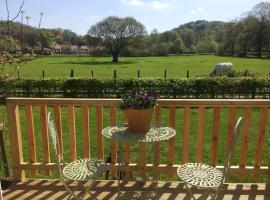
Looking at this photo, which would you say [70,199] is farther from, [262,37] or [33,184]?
[262,37]

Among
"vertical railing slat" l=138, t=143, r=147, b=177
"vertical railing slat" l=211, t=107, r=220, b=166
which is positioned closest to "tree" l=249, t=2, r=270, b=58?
"vertical railing slat" l=211, t=107, r=220, b=166

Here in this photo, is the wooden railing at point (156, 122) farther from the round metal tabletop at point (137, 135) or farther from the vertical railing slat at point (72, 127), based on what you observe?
the round metal tabletop at point (137, 135)

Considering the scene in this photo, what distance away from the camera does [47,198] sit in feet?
10.9

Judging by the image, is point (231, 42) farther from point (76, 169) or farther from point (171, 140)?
point (76, 169)

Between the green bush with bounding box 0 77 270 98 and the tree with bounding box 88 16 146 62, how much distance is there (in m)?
39.0

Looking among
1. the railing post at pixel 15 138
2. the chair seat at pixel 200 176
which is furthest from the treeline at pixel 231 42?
the chair seat at pixel 200 176

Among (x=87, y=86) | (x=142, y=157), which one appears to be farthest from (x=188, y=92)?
(x=142, y=157)

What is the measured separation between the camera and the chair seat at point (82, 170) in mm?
2756

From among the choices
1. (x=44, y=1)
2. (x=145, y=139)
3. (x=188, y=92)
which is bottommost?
(x=188, y=92)

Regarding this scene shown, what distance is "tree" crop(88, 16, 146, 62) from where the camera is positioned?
52469 mm

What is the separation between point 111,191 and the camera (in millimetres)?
3463

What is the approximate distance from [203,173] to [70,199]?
1.46 metres

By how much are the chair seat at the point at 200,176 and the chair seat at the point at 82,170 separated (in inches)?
31.6

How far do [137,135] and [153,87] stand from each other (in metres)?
10.2
